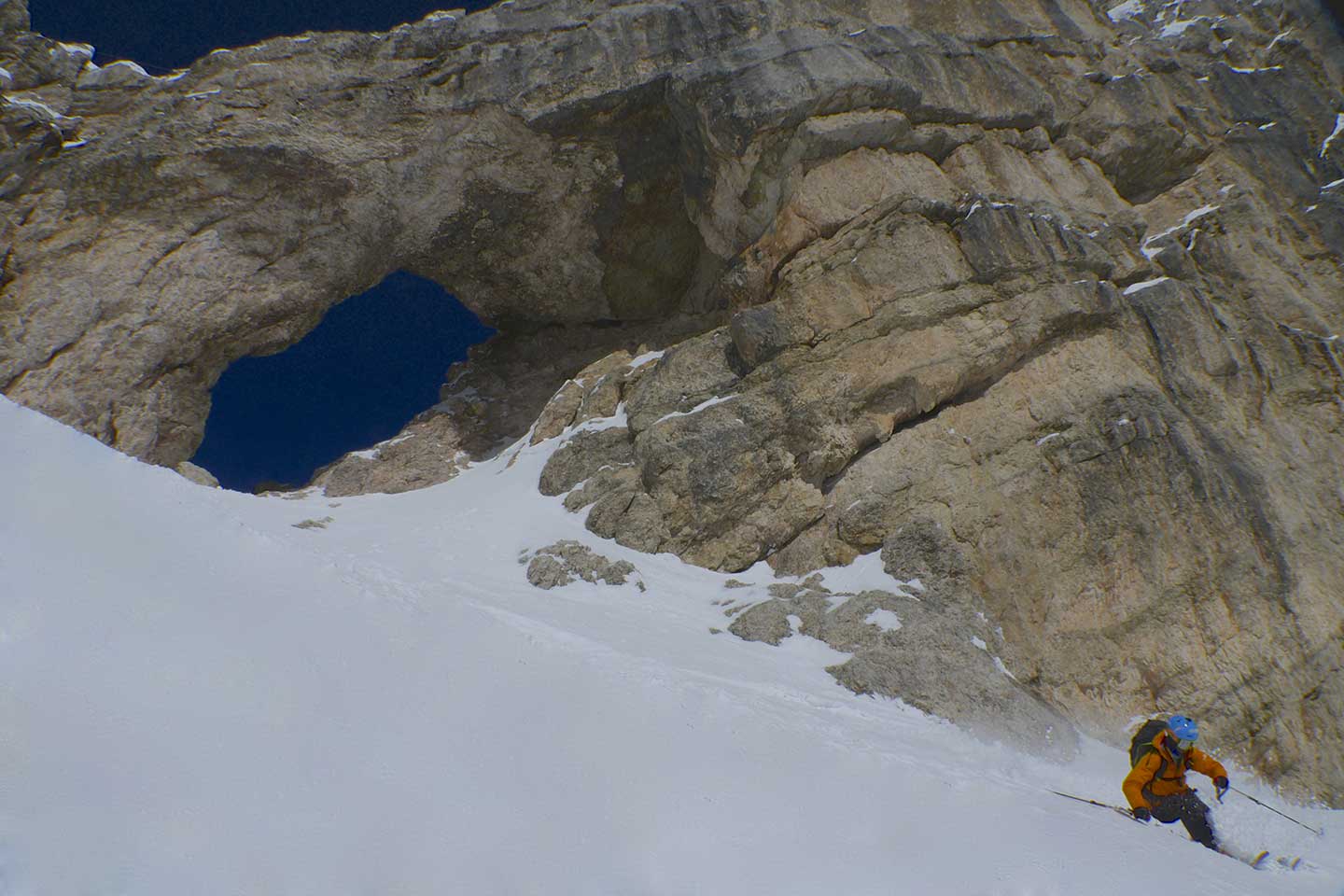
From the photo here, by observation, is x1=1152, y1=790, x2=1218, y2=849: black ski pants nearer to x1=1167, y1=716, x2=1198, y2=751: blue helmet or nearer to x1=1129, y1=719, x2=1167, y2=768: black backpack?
x1=1129, y1=719, x2=1167, y2=768: black backpack

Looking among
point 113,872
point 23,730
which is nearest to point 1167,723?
point 113,872

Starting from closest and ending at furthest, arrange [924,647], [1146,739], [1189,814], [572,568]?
[1189,814] → [1146,739] → [924,647] → [572,568]

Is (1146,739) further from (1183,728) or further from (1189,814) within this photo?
(1189,814)

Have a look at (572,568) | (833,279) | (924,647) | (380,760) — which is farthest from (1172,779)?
(833,279)

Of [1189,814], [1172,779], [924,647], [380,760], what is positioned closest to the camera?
[380,760]

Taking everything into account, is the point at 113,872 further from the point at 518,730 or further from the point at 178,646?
the point at 518,730

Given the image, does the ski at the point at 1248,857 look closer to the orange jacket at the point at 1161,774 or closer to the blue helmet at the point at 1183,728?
the orange jacket at the point at 1161,774

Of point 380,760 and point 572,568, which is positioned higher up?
point 380,760
